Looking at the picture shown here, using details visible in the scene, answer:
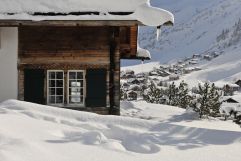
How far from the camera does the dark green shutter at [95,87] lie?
14555mm

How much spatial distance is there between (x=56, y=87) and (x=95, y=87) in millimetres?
1254

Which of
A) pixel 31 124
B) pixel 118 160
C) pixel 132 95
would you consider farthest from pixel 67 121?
pixel 132 95

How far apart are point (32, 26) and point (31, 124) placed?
6274mm

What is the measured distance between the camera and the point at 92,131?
8812 mm

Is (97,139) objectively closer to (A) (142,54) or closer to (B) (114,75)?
(B) (114,75)

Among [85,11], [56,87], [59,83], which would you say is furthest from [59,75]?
[85,11]

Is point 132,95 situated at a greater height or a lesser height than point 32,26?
lesser

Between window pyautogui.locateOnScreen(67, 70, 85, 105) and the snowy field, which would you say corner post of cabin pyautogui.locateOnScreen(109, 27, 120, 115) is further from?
the snowy field

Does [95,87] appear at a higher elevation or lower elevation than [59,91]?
higher

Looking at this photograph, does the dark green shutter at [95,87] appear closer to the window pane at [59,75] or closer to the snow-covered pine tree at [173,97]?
the window pane at [59,75]

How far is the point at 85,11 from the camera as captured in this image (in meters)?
14.3

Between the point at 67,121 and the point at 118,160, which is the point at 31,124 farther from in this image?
the point at 118,160

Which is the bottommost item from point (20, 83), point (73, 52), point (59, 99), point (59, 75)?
point (59, 99)

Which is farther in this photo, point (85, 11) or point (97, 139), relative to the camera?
point (85, 11)
